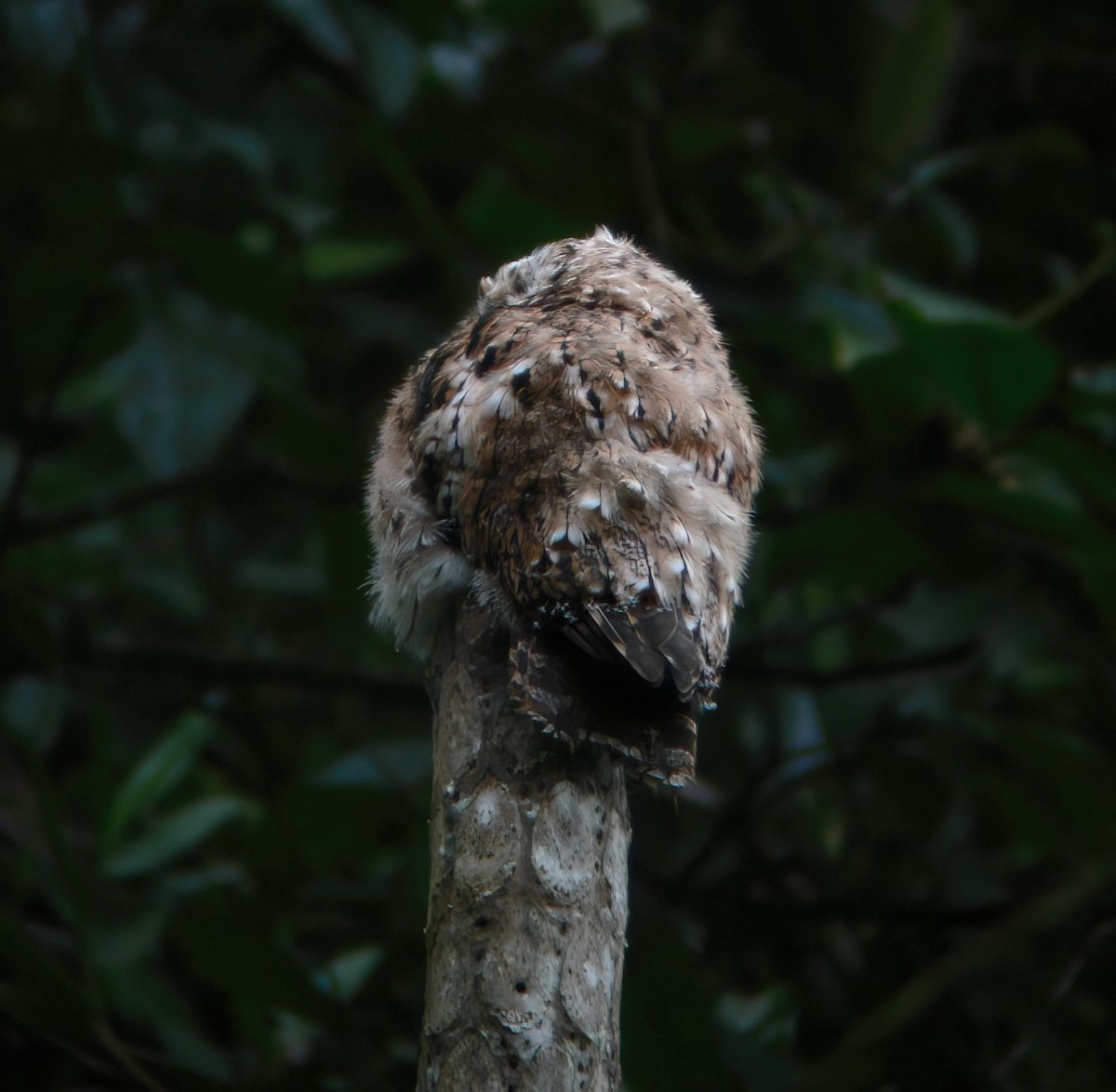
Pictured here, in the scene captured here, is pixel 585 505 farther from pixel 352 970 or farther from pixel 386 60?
pixel 386 60

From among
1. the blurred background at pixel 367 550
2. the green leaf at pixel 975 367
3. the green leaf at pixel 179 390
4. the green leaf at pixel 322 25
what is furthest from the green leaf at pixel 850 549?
the green leaf at pixel 322 25

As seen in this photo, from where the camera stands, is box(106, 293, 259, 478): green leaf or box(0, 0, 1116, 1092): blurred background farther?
box(106, 293, 259, 478): green leaf

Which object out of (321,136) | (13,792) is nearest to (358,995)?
(13,792)

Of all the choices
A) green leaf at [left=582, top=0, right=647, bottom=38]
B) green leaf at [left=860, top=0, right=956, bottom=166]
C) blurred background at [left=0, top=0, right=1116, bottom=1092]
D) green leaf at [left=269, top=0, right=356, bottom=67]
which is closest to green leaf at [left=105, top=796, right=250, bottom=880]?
blurred background at [left=0, top=0, right=1116, bottom=1092]

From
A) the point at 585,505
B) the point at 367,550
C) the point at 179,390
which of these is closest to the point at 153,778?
the point at 367,550

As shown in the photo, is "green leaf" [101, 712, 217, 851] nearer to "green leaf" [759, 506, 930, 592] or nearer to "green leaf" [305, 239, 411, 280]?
"green leaf" [305, 239, 411, 280]

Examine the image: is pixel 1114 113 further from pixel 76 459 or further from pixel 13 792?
pixel 13 792
